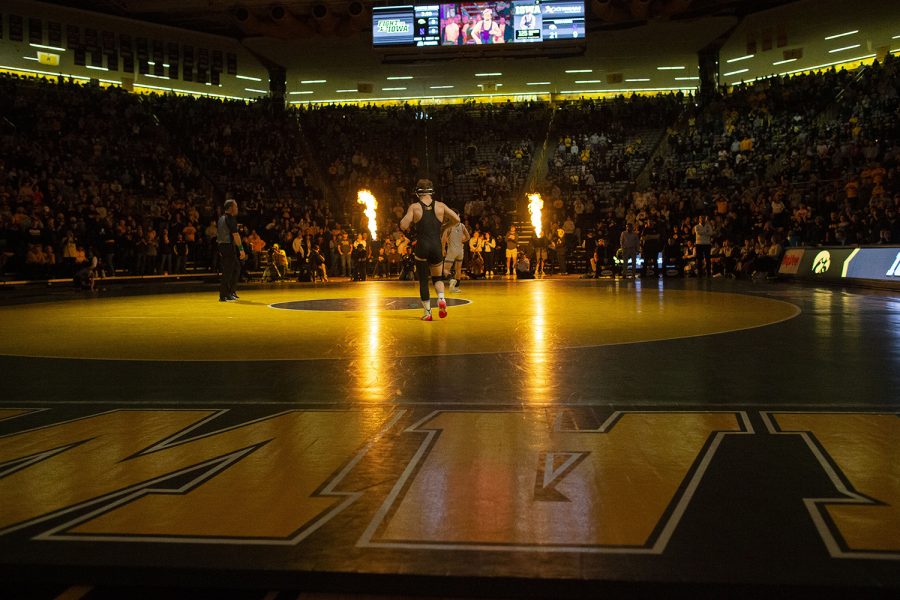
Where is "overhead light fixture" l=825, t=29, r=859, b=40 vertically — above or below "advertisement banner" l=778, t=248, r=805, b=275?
above

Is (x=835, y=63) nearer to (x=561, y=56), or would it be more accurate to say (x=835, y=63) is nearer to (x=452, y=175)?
(x=452, y=175)

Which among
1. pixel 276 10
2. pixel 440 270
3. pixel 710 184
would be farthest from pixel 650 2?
pixel 440 270

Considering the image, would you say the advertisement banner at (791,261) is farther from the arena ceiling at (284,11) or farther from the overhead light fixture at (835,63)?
the overhead light fixture at (835,63)

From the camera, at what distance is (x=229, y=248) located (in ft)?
41.3

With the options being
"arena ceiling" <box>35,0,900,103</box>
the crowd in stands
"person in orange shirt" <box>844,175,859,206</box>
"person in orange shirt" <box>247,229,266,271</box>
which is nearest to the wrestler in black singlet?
the crowd in stands

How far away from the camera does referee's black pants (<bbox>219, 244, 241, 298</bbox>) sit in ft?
41.3

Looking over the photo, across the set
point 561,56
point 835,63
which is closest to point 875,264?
point 561,56

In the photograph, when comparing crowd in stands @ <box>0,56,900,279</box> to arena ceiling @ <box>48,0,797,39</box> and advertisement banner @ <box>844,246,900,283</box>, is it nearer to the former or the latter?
advertisement banner @ <box>844,246,900,283</box>

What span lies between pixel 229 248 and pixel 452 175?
56.9ft

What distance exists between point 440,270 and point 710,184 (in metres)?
17.5

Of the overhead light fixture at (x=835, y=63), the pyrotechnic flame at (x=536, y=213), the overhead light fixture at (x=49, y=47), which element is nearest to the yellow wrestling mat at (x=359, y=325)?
the pyrotechnic flame at (x=536, y=213)

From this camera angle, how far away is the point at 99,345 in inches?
275

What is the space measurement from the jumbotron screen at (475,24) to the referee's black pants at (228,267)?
904 cm

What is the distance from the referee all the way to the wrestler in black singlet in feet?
13.9
